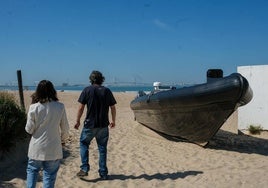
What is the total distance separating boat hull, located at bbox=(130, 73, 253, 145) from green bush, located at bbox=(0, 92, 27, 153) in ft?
11.0

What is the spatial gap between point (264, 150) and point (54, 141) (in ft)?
19.6

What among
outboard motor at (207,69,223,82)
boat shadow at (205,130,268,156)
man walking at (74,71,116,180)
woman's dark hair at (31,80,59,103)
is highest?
outboard motor at (207,69,223,82)

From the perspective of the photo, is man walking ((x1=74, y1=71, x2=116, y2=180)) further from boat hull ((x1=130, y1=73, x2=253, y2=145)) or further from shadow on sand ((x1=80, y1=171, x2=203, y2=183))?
boat hull ((x1=130, y1=73, x2=253, y2=145))

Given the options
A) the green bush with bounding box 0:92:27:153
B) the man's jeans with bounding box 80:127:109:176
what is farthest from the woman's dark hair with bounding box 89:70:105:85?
the green bush with bounding box 0:92:27:153

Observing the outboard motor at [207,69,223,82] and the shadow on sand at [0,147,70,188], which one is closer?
the shadow on sand at [0,147,70,188]

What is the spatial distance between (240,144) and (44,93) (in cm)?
654

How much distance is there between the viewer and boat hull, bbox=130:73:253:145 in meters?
7.54

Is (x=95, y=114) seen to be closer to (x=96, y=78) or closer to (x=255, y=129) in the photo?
(x=96, y=78)

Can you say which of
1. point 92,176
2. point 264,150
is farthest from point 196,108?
point 92,176

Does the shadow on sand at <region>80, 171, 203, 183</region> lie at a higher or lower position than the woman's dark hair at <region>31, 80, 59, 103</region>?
lower

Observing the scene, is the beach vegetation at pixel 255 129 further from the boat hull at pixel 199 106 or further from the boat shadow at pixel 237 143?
the boat hull at pixel 199 106

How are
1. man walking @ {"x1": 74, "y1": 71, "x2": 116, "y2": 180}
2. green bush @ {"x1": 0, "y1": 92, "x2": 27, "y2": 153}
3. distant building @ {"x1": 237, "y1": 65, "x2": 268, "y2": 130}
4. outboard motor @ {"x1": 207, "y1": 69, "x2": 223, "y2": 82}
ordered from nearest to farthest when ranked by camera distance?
man walking @ {"x1": 74, "y1": 71, "x2": 116, "y2": 180} < green bush @ {"x1": 0, "y1": 92, "x2": 27, "y2": 153} < outboard motor @ {"x1": 207, "y1": 69, "x2": 223, "y2": 82} < distant building @ {"x1": 237, "y1": 65, "x2": 268, "y2": 130}

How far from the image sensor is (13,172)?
6680 millimetres

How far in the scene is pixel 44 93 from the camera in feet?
14.9
